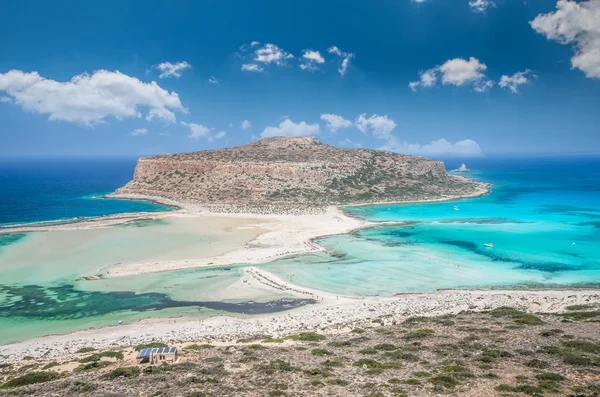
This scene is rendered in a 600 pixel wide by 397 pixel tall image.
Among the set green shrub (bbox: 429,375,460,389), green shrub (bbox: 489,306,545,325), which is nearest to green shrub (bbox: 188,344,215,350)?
green shrub (bbox: 429,375,460,389)

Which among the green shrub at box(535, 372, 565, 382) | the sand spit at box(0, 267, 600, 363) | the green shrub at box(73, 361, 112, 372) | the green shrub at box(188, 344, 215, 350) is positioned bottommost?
the sand spit at box(0, 267, 600, 363)

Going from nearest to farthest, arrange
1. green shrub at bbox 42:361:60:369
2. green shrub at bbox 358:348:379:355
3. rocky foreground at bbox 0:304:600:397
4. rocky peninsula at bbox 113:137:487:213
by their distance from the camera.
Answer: rocky foreground at bbox 0:304:600:397
green shrub at bbox 42:361:60:369
green shrub at bbox 358:348:379:355
rocky peninsula at bbox 113:137:487:213

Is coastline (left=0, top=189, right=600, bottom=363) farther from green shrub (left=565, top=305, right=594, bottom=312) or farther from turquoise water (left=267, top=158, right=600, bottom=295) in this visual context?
turquoise water (left=267, top=158, right=600, bottom=295)

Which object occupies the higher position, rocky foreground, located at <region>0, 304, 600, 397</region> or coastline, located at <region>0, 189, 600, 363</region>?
rocky foreground, located at <region>0, 304, 600, 397</region>

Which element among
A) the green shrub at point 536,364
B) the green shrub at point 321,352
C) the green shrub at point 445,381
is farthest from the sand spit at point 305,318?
the green shrub at point 536,364

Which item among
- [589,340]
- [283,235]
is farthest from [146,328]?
[283,235]

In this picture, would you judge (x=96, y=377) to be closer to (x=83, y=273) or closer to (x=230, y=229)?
(x=83, y=273)

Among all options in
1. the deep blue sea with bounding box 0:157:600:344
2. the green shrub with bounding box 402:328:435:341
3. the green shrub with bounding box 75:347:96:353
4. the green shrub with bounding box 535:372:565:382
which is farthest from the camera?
the deep blue sea with bounding box 0:157:600:344

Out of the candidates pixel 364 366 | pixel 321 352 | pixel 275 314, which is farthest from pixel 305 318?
pixel 364 366
